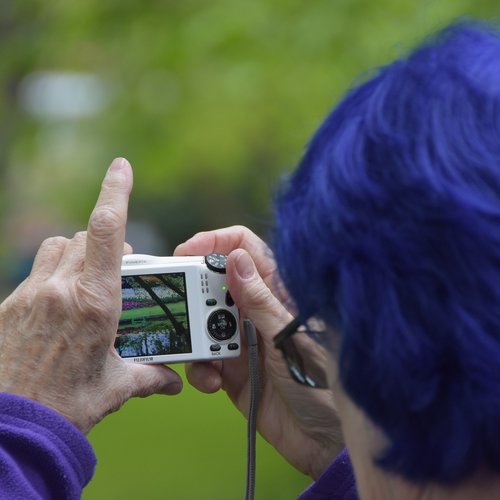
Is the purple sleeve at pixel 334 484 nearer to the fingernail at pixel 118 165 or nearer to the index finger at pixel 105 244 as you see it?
the index finger at pixel 105 244

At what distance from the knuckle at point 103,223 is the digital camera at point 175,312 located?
0.17 metres

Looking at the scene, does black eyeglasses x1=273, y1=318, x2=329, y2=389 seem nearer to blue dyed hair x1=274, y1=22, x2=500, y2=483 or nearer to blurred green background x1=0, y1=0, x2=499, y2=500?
blue dyed hair x1=274, y1=22, x2=500, y2=483

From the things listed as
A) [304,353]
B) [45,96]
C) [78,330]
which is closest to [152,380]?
[78,330]

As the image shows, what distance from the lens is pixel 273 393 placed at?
1.92 m

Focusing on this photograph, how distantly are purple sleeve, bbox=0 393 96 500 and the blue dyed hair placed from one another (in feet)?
1.82

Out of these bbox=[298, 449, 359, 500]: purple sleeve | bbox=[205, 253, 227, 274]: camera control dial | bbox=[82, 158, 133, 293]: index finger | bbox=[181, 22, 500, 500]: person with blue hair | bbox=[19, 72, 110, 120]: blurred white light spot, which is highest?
bbox=[181, 22, 500, 500]: person with blue hair

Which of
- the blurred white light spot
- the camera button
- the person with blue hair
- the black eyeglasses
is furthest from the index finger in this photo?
the blurred white light spot

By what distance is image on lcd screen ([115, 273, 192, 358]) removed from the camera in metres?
1.69

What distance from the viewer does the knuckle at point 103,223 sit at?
1531 millimetres

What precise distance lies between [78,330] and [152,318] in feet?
0.60

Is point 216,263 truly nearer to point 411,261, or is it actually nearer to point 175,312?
point 175,312

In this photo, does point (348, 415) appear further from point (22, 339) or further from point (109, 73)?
point (109, 73)

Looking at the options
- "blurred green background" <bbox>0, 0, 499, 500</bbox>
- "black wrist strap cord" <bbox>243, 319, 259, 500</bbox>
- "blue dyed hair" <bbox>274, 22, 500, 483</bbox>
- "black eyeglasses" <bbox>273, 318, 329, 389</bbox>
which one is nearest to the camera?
"blue dyed hair" <bbox>274, 22, 500, 483</bbox>

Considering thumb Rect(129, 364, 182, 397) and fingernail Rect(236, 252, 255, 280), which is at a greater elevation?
fingernail Rect(236, 252, 255, 280)
